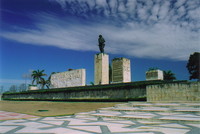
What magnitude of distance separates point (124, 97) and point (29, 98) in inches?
665

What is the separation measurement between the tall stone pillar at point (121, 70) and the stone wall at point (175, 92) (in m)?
6.64

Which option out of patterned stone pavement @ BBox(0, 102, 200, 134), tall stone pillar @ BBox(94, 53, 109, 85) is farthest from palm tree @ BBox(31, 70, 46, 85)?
patterned stone pavement @ BBox(0, 102, 200, 134)

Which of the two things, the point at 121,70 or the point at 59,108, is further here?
the point at 121,70

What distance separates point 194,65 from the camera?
103 ft

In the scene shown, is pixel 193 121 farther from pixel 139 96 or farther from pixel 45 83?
pixel 45 83

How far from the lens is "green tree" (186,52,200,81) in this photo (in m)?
30.0

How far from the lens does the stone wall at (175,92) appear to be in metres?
10.3

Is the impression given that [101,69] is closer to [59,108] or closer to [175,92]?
[59,108]

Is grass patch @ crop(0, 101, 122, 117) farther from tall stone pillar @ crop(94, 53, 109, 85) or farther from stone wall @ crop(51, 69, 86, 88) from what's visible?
stone wall @ crop(51, 69, 86, 88)

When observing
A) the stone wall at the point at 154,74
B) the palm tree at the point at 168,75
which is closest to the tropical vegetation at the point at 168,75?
the palm tree at the point at 168,75

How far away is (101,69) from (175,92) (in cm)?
932

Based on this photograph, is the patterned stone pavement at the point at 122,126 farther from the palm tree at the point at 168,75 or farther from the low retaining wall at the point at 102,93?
the palm tree at the point at 168,75

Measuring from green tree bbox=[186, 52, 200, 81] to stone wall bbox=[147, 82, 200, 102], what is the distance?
21939 millimetres

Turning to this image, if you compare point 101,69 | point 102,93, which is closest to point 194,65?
point 101,69
